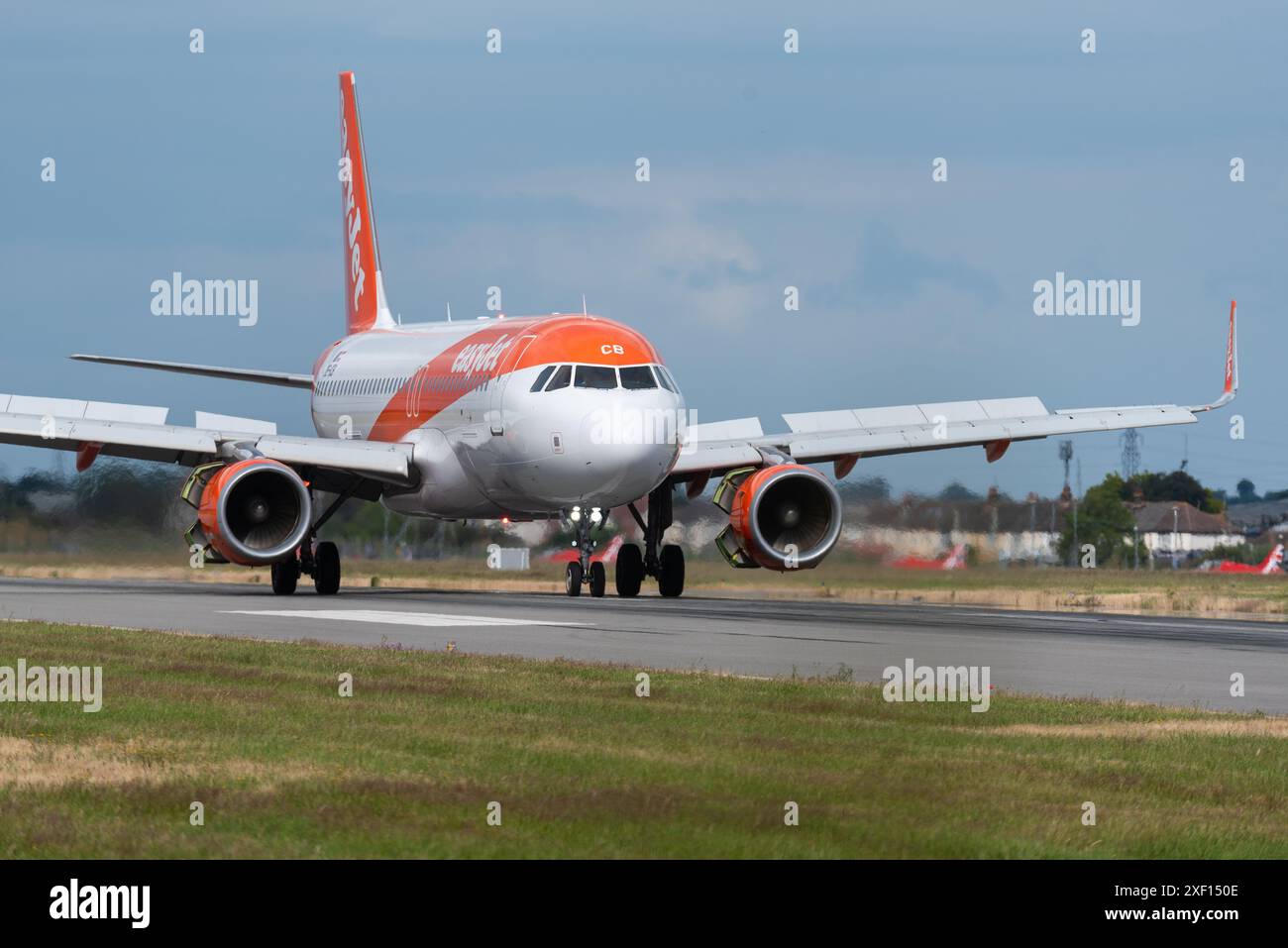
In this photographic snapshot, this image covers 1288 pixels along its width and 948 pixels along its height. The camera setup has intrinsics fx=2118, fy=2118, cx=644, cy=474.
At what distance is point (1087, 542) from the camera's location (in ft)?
142

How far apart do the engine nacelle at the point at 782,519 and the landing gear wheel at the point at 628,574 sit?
85.8 inches

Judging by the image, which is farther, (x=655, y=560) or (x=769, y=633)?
(x=655, y=560)

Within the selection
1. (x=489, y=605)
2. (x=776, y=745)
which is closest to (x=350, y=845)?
(x=776, y=745)

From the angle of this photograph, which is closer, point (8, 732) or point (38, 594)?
point (8, 732)

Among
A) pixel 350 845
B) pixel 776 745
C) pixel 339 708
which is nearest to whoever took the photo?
pixel 350 845

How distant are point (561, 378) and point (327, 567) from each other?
6067mm

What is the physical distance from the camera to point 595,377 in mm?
33406

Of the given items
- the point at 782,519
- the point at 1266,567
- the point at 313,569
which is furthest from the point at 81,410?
the point at 1266,567

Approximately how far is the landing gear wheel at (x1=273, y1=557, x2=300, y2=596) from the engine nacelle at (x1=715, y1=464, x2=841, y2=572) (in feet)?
23.5

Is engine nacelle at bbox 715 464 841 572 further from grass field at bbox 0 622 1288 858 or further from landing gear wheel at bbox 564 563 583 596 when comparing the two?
grass field at bbox 0 622 1288 858

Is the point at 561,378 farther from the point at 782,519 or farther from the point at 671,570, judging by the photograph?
the point at 671,570

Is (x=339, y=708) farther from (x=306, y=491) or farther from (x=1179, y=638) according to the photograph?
(x=306, y=491)

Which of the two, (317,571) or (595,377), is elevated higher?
(595,377)

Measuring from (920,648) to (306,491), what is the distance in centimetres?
1344
